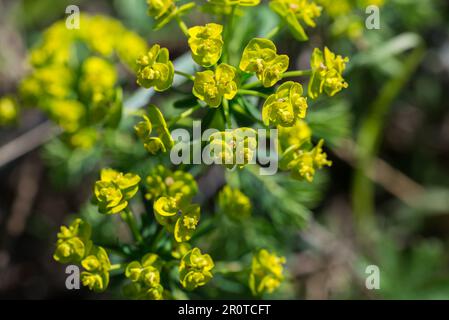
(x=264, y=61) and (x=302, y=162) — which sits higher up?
(x=264, y=61)

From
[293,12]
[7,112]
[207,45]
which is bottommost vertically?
[207,45]

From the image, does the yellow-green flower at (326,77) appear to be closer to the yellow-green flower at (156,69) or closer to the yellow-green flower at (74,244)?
the yellow-green flower at (156,69)

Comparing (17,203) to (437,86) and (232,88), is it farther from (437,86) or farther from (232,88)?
(437,86)

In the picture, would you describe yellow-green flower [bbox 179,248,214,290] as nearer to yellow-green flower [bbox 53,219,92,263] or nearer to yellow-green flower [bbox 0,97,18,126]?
yellow-green flower [bbox 53,219,92,263]

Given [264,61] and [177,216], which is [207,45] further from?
[177,216]

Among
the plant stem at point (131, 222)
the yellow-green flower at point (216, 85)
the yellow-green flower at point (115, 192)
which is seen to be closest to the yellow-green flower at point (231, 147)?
the yellow-green flower at point (216, 85)

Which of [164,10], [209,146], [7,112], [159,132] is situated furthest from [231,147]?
[7,112]

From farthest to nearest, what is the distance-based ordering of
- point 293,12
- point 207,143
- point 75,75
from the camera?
point 75,75 → point 293,12 → point 207,143
